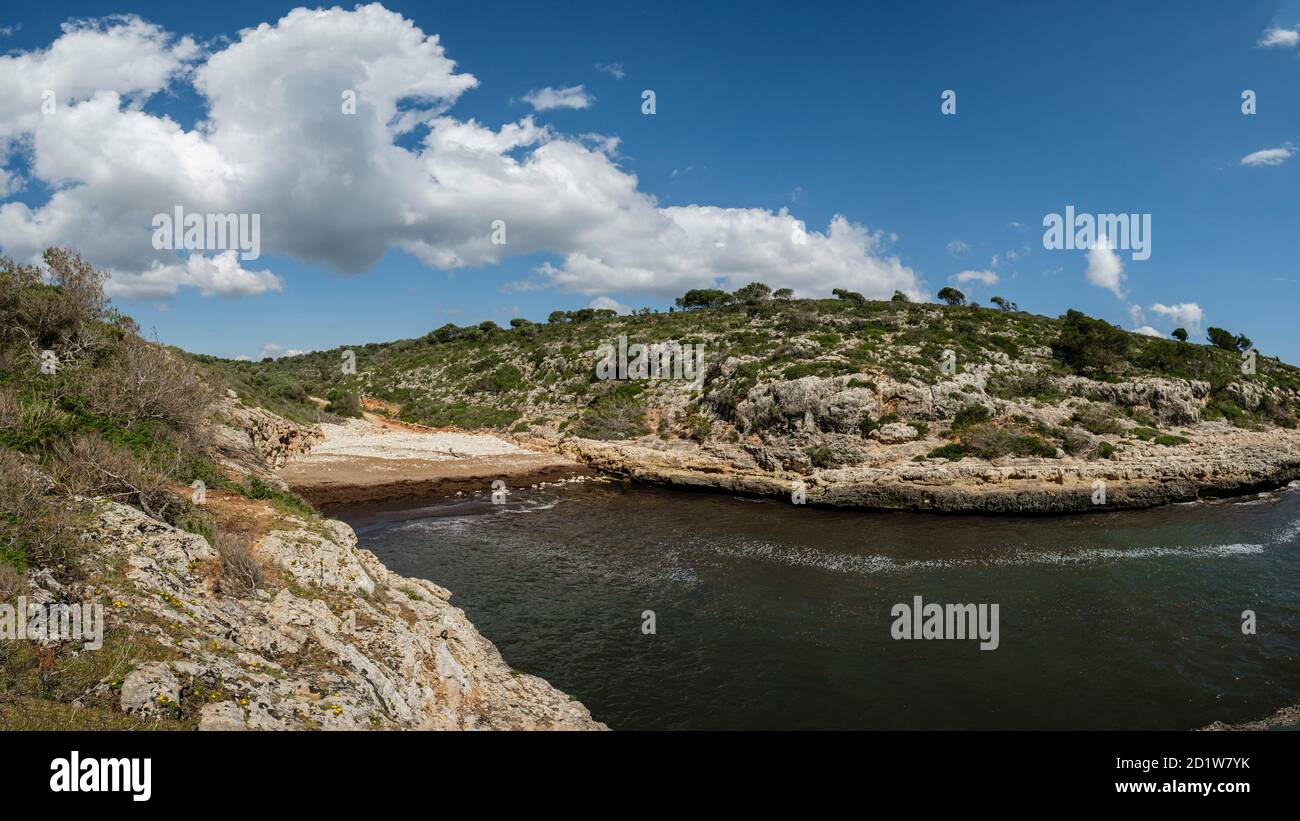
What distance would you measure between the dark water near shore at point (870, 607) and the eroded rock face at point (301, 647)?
2.88 m

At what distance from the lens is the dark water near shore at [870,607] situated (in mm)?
12609

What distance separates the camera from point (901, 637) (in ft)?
51.1

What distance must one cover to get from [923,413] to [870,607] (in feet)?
72.2

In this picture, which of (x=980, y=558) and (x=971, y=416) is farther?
(x=971, y=416)

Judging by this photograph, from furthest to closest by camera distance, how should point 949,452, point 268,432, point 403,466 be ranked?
1. point 403,466
2. point 949,452
3. point 268,432

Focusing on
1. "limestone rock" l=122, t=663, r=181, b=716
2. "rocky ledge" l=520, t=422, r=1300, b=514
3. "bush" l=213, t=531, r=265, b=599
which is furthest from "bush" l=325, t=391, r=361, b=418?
"limestone rock" l=122, t=663, r=181, b=716

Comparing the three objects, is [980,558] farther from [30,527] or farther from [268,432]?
[268,432]

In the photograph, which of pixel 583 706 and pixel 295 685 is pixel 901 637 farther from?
pixel 295 685

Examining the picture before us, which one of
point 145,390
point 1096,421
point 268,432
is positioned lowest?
point 268,432

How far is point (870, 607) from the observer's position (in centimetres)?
1759

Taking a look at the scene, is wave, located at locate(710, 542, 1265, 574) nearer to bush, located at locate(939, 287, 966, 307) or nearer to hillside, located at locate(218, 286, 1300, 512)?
hillside, located at locate(218, 286, 1300, 512)

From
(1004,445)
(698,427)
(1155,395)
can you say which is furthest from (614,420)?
(1155,395)

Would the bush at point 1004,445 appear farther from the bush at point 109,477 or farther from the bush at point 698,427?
the bush at point 109,477

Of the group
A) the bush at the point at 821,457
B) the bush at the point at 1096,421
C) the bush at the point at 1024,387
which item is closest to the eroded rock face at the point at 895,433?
the bush at the point at 821,457
